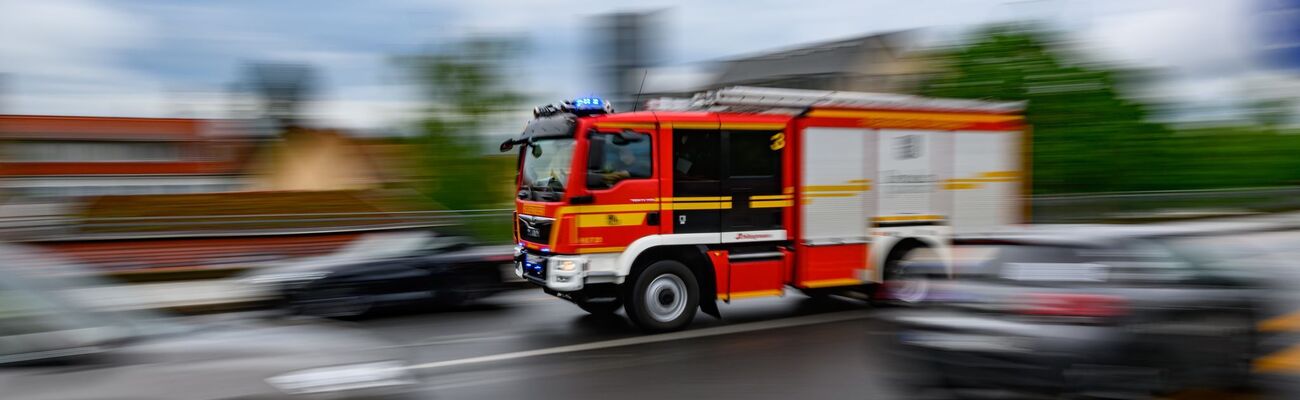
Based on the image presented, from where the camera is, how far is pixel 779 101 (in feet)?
31.3

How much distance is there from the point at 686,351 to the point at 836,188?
9.36ft

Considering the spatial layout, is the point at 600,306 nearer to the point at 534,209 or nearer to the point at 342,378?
the point at 534,209

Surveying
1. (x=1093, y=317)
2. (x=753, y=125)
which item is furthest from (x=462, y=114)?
(x=1093, y=317)

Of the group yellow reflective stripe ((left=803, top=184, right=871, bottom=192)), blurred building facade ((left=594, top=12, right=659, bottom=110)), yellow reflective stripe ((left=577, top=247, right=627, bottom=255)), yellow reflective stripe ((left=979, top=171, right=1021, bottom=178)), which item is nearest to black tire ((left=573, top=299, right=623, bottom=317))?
yellow reflective stripe ((left=577, top=247, right=627, bottom=255))

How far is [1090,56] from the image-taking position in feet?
119

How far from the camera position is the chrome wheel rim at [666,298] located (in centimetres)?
937

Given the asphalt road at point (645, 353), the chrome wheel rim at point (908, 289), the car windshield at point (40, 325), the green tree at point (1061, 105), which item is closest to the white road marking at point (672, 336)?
the asphalt road at point (645, 353)

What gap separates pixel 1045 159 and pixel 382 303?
2992cm

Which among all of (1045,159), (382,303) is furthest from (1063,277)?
(1045,159)

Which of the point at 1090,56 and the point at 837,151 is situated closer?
the point at 837,151

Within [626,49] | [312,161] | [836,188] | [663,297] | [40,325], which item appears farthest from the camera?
[312,161]

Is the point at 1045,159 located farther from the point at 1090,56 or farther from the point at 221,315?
the point at 221,315

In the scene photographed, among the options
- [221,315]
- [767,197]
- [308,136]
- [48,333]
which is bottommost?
[221,315]

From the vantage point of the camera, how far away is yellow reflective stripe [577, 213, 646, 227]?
356 inches
